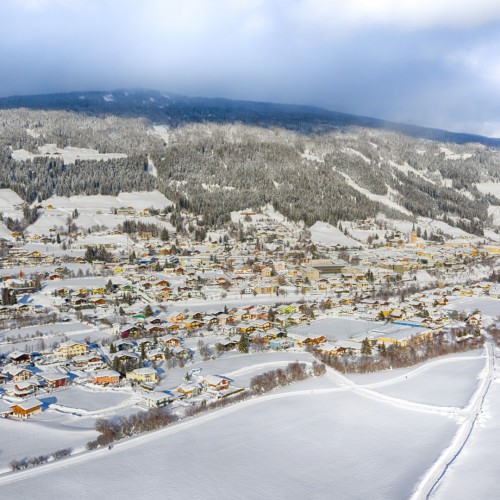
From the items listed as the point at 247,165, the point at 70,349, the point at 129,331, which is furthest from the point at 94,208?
the point at 70,349

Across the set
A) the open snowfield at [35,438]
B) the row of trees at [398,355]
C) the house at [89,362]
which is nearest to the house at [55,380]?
the house at [89,362]

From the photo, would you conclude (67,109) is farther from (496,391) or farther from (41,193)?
(496,391)

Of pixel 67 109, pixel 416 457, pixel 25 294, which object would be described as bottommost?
pixel 25 294

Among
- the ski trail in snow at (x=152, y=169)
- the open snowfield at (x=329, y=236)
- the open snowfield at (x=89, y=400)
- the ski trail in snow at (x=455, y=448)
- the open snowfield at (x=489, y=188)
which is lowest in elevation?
the open snowfield at (x=89, y=400)

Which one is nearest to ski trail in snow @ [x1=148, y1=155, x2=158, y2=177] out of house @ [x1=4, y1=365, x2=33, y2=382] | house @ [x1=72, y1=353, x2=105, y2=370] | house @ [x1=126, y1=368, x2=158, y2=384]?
house @ [x1=72, y1=353, x2=105, y2=370]

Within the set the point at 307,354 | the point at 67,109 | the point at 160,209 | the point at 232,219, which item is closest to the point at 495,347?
the point at 307,354

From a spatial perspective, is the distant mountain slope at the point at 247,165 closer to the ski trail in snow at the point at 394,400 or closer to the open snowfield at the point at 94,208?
the open snowfield at the point at 94,208
